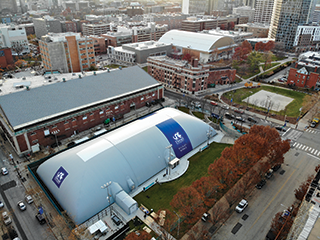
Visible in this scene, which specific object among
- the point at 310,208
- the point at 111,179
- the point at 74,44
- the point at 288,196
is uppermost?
the point at 74,44

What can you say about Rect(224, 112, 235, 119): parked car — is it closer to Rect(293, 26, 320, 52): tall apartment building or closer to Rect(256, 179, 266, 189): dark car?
Rect(256, 179, 266, 189): dark car

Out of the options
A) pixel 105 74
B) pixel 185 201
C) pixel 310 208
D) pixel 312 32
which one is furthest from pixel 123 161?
pixel 312 32

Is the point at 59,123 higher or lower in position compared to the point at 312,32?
lower

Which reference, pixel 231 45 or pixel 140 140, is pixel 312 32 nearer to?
pixel 231 45

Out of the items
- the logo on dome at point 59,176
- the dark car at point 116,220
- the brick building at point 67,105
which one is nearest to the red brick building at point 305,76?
the brick building at point 67,105

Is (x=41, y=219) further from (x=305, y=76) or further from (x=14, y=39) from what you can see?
(x=14, y=39)

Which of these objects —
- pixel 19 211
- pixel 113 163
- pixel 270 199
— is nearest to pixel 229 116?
pixel 270 199
